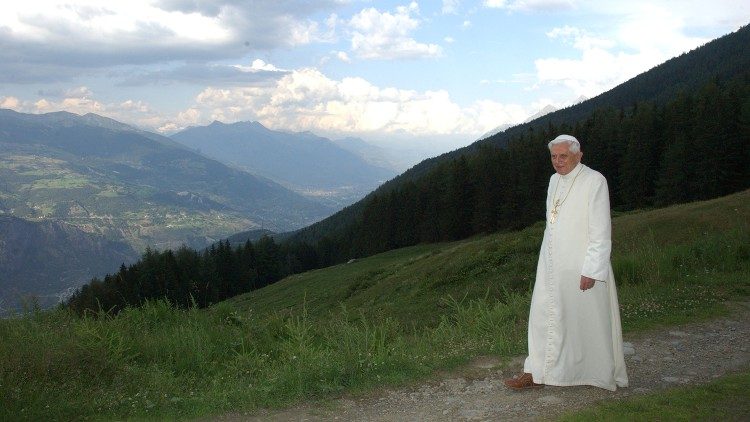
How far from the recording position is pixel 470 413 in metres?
5.71

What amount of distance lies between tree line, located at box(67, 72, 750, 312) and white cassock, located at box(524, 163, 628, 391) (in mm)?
41124

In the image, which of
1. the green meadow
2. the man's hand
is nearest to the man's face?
the man's hand

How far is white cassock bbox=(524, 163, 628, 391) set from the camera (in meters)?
5.94

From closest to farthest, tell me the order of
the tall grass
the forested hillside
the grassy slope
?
the tall grass, the grassy slope, the forested hillside

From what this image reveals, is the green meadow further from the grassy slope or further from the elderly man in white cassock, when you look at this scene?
the grassy slope

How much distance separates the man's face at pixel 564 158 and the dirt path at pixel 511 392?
8.36 ft

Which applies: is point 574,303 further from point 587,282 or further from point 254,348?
point 254,348

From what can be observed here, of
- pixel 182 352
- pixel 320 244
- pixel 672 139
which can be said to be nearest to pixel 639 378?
pixel 182 352

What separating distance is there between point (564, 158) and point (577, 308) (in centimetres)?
171

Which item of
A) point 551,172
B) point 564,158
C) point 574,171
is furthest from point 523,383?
point 551,172

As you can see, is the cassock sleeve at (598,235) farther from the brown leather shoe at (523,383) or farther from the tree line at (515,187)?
the tree line at (515,187)

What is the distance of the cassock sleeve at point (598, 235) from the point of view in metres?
5.61

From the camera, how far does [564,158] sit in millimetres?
6141

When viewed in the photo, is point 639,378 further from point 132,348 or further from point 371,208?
point 371,208
